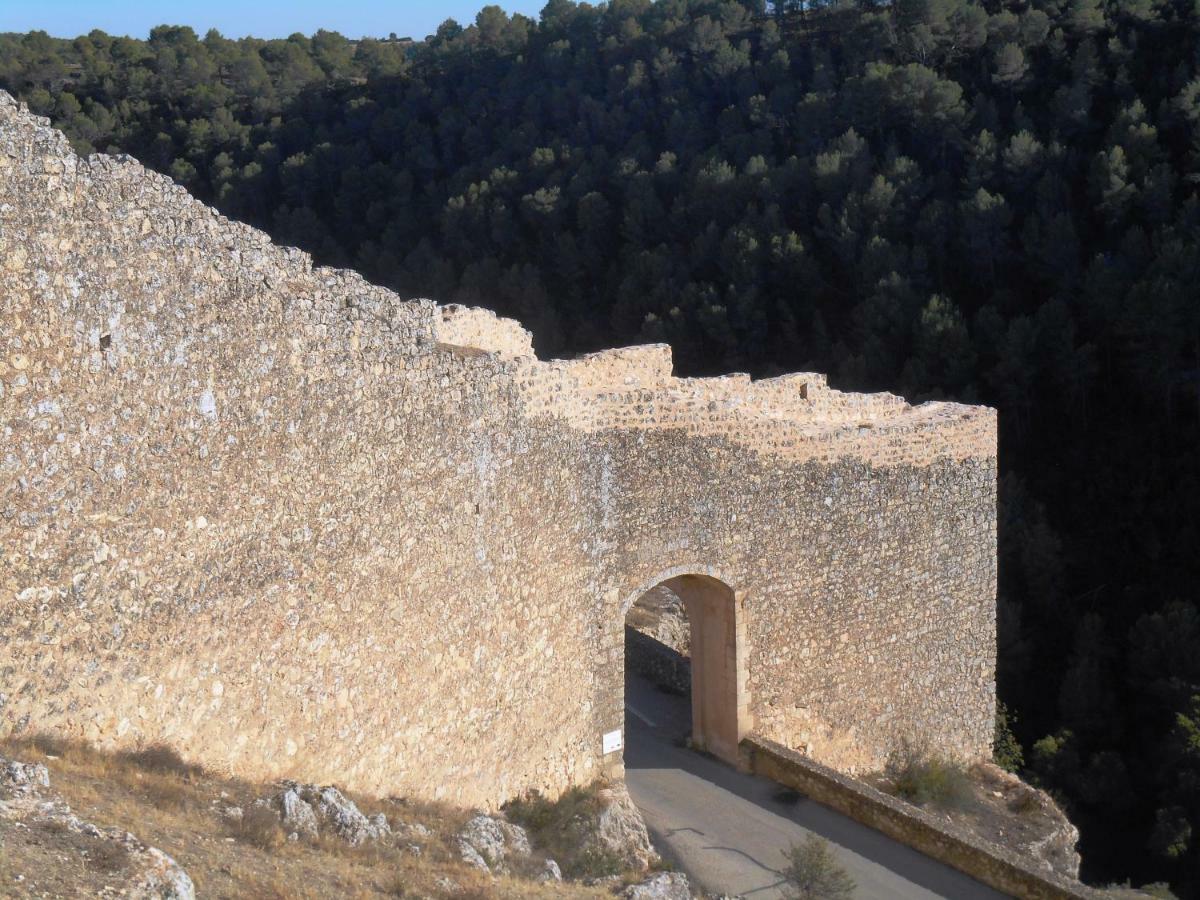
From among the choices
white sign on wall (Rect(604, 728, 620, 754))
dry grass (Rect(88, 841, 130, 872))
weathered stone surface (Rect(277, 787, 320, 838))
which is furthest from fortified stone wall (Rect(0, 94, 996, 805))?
dry grass (Rect(88, 841, 130, 872))

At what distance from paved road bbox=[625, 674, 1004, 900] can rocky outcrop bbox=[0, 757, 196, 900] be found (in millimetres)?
5465

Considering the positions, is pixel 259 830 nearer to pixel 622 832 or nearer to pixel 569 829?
pixel 569 829

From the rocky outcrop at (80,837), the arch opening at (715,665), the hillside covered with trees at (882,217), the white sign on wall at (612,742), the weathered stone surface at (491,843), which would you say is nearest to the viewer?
the rocky outcrop at (80,837)

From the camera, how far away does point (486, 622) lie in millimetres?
7863

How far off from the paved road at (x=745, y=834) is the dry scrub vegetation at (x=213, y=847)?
344 centimetres

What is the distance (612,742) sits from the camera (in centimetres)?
929

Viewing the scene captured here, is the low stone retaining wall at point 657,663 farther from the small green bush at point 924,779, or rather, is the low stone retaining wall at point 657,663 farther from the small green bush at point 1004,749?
the small green bush at point 1004,749

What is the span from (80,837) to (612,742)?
5.49 metres

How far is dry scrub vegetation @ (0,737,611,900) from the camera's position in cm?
429

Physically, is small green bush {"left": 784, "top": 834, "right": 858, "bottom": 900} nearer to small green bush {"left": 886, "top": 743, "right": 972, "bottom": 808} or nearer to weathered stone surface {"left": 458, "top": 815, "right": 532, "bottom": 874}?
weathered stone surface {"left": 458, "top": 815, "right": 532, "bottom": 874}

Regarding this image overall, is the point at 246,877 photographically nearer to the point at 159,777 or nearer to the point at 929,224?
the point at 159,777

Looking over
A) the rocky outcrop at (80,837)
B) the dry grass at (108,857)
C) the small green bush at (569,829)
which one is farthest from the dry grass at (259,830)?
the small green bush at (569,829)

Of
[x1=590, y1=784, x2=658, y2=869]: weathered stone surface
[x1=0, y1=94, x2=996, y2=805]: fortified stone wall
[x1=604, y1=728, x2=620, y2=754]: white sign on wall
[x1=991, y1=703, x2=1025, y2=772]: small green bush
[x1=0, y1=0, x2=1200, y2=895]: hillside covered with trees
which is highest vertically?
[x1=0, y1=0, x2=1200, y2=895]: hillside covered with trees

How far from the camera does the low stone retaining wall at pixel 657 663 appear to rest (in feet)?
41.8
